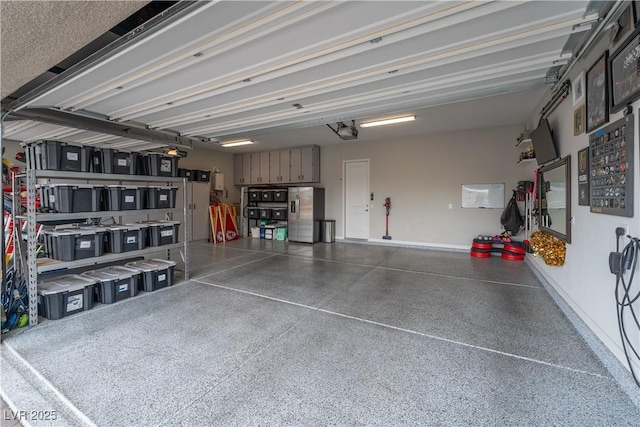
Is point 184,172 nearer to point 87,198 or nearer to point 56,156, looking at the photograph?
point 87,198

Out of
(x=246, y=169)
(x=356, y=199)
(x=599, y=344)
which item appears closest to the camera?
(x=599, y=344)

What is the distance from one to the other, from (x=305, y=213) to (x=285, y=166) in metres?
1.68

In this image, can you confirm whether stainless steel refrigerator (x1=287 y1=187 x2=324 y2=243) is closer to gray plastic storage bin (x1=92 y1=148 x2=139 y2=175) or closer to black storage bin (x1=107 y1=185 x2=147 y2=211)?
black storage bin (x1=107 y1=185 x2=147 y2=211)

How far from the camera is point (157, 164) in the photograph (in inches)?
147

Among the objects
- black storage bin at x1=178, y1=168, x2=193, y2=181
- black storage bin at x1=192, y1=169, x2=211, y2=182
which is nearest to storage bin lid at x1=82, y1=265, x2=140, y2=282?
black storage bin at x1=178, y1=168, x2=193, y2=181

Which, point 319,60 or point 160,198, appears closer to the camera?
point 319,60

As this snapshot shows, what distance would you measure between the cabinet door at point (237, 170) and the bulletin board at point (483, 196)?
6806 mm

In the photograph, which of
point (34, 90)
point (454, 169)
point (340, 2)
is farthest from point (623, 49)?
point (34, 90)

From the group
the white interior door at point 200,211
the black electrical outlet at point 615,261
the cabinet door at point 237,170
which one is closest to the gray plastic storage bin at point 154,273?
the white interior door at point 200,211

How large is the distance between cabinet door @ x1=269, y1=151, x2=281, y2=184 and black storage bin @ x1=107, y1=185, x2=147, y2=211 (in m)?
4.84

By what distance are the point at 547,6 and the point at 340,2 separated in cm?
131

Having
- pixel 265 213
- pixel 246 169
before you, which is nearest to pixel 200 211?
pixel 265 213

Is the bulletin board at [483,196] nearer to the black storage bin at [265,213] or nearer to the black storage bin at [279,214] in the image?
the black storage bin at [279,214]

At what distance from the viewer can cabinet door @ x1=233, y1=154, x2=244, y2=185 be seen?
9.01m
